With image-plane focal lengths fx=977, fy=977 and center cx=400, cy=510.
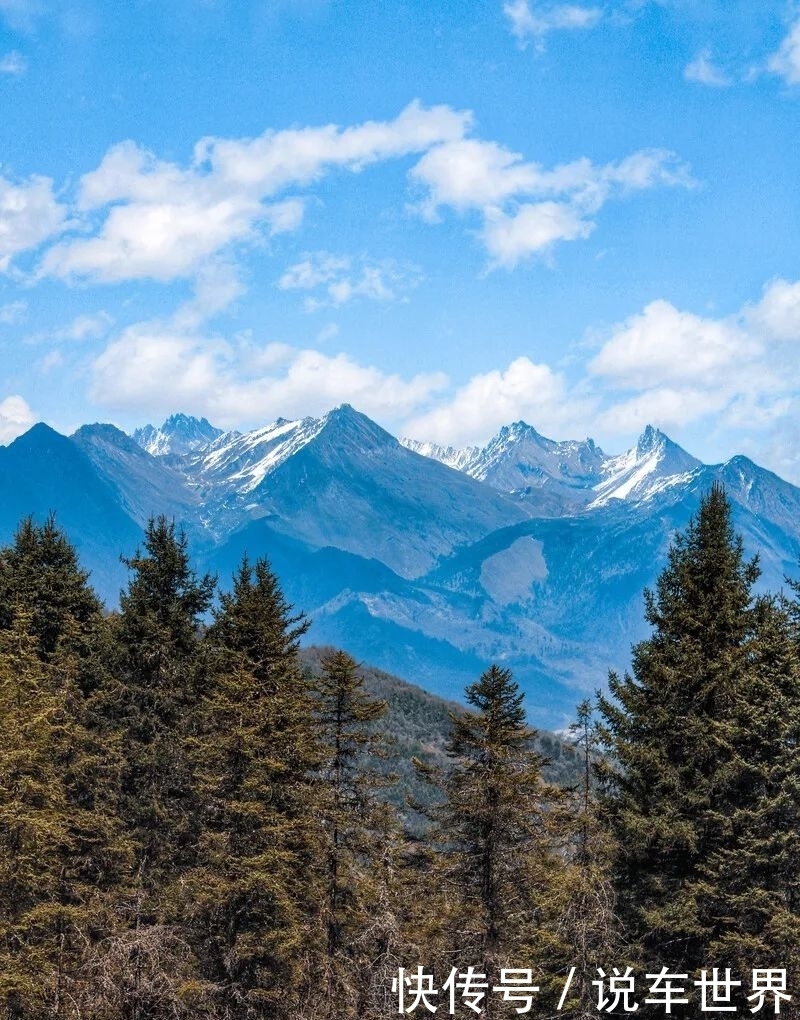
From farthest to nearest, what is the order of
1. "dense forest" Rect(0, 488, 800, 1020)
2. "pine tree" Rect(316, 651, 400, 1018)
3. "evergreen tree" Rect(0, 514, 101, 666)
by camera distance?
"evergreen tree" Rect(0, 514, 101, 666) < "pine tree" Rect(316, 651, 400, 1018) < "dense forest" Rect(0, 488, 800, 1020)

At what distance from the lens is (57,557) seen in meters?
37.9

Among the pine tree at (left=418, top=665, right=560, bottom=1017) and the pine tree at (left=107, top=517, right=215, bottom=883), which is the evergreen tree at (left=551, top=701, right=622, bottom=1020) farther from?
the pine tree at (left=107, top=517, right=215, bottom=883)

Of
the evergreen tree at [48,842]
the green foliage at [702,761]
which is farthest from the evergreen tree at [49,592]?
the green foliage at [702,761]

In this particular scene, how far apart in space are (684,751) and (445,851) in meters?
6.66

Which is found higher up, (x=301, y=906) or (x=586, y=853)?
(x=586, y=853)

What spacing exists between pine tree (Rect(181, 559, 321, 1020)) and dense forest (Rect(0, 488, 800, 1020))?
76 millimetres

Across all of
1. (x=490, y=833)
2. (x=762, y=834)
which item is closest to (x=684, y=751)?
(x=762, y=834)

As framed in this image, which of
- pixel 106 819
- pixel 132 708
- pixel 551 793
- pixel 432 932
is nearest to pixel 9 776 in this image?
pixel 106 819

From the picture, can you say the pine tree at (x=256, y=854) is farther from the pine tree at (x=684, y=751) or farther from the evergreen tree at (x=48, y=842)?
the pine tree at (x=684, y=751)

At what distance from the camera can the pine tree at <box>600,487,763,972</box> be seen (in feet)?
77.8

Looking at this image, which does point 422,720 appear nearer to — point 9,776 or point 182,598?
point 182,598

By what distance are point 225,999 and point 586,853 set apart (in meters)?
9.57

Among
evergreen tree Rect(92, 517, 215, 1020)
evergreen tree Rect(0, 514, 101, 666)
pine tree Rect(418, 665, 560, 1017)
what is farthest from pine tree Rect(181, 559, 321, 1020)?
evergreen tree Rect(0, 514, 101, 666)

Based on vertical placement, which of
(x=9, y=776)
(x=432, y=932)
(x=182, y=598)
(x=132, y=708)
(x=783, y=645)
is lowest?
(x=432, y=932)
